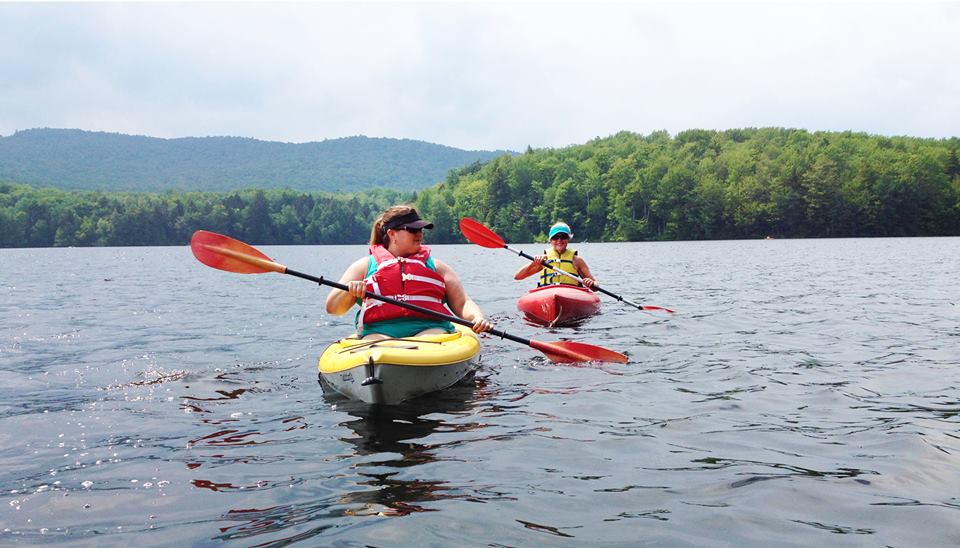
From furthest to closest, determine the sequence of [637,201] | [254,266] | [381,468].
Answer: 1. [637,201]
2. [254,266]
3. [381,468]

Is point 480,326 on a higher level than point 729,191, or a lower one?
Answer: lower

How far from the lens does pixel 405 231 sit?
6547 mm

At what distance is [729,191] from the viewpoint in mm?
80938

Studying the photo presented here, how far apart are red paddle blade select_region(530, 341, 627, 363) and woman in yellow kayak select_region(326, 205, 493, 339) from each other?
3.47 feet

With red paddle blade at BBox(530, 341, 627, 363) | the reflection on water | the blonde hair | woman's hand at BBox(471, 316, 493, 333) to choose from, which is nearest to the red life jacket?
the blonde hair

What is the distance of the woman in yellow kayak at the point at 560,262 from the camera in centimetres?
1262

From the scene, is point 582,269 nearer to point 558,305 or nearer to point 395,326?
point 558,305

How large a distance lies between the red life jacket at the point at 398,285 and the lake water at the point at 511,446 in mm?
853

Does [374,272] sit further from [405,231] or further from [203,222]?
[203,222]

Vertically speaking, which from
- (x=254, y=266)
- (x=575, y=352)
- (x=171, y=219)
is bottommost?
(x=575, y=352)

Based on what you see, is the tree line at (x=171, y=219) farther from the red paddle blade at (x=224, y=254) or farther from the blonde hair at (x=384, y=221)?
the blonde hair at (x=384, y=221)

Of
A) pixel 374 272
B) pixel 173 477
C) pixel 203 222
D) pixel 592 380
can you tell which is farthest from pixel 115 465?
pixel 203 222

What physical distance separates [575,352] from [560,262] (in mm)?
5178

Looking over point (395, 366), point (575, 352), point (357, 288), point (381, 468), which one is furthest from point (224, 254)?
point (575, 352)
